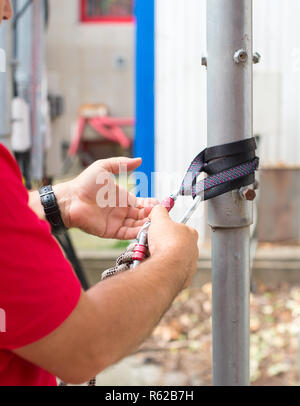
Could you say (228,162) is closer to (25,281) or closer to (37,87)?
(25,281)

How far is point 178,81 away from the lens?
464 centimetres

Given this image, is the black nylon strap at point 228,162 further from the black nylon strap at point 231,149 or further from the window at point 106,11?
the window at point 106,11

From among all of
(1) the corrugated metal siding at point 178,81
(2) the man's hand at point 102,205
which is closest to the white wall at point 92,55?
(1) the corrugated metal siding at point 178,81

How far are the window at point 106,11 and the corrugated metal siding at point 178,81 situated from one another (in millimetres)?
4152

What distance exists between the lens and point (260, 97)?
450 cm

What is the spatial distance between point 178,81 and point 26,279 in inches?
156

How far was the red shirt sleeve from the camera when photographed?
0.85 meters

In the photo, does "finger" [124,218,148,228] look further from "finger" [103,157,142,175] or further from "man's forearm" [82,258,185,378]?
"man's forearm" [82,258,185,378]

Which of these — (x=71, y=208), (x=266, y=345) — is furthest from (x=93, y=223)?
(x=266, y=345)

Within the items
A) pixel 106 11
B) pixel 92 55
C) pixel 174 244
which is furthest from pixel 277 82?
pixel 106 11

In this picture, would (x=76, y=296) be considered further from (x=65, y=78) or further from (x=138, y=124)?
(x=65, y=78)

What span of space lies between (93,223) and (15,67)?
6.09 feet
